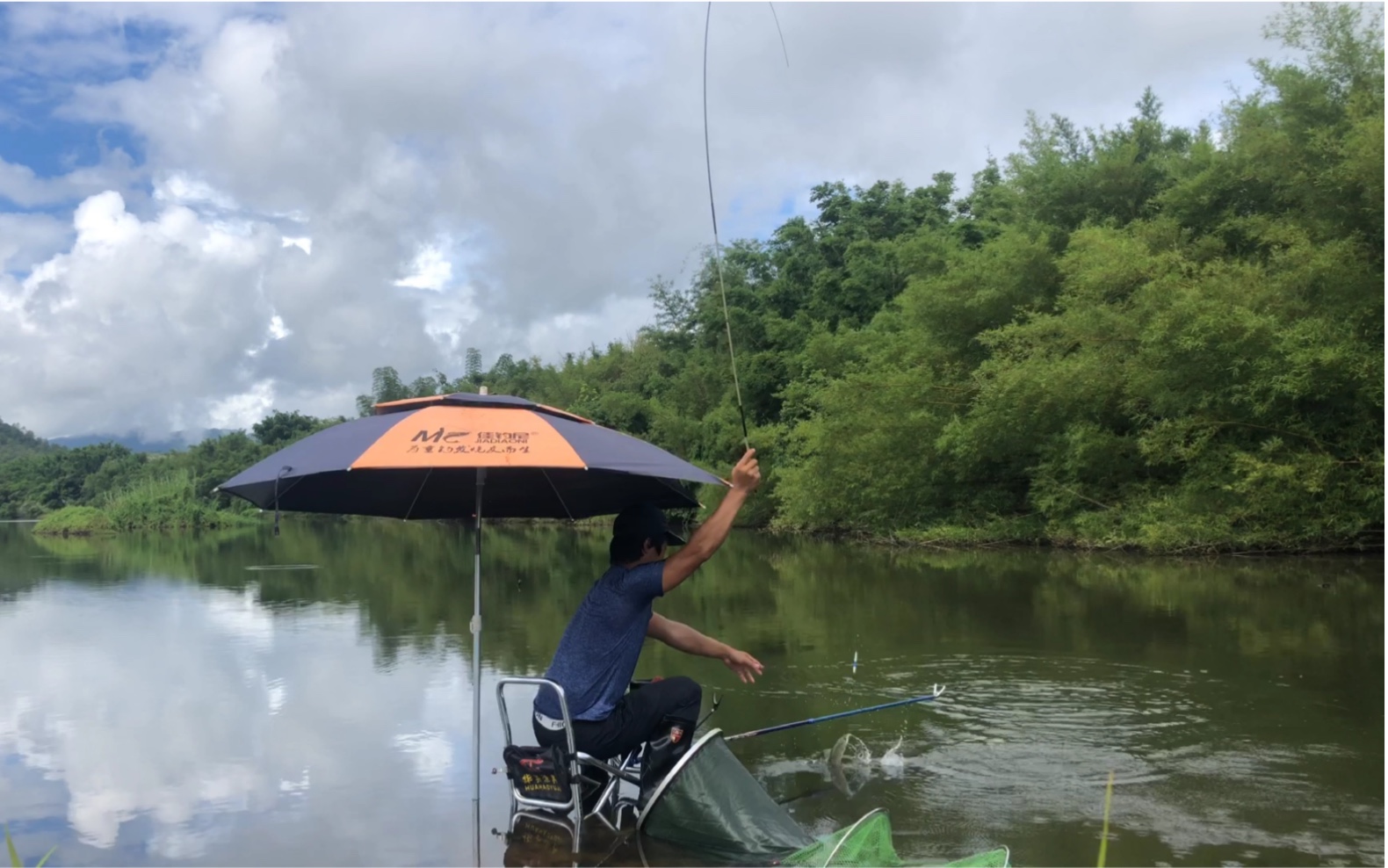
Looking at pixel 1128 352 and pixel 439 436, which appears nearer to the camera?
pixel 439 436

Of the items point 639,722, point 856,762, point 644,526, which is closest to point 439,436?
point 644,526

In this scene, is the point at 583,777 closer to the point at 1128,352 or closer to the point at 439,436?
the point at 439,436

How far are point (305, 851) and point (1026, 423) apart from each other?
18.2m

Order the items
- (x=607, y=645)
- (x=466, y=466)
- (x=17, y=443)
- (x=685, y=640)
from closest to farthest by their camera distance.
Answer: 1. (x=466, y=466)
2. (x=607, y=645)
3. (x=685, y=640)
4. (x=17, y=443)

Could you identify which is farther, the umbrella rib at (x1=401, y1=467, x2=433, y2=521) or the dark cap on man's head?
the umbrella rib at (x1=401, y1=467, x2=433, y2=521)

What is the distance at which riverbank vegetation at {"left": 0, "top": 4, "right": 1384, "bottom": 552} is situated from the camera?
605 inches

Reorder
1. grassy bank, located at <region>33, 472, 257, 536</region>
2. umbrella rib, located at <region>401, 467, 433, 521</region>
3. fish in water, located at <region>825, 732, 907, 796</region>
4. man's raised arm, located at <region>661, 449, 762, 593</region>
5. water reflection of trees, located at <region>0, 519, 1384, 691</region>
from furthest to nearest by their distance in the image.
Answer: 1. grassy bank, located at <region>33, 472, 257, 536</region>
2. water reflection of trees, located at <region>0, 519, 1384, 691</region>
3. fish in water, located at <region>825, 732, 907, 796</region>
4. umbrella rib, located at <region>401, 467, 433, 521</region>
5. man's raised arm, located at <region>661, 449, 762, 593</region>

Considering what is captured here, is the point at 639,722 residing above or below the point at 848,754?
above

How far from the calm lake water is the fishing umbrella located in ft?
4.34

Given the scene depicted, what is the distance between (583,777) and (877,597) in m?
9.03

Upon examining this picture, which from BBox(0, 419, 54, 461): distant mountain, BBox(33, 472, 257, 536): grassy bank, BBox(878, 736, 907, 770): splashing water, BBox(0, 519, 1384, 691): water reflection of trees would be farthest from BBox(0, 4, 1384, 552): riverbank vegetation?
BBox(0, 419, 54, 461): distant mountain

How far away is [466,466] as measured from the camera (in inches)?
131

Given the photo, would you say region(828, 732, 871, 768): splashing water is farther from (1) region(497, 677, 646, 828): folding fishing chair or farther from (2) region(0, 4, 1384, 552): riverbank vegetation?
(2) region(0, 4, 1384, 552): riverbank vegetation

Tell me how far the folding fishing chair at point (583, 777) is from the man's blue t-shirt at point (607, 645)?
0.26 feet
